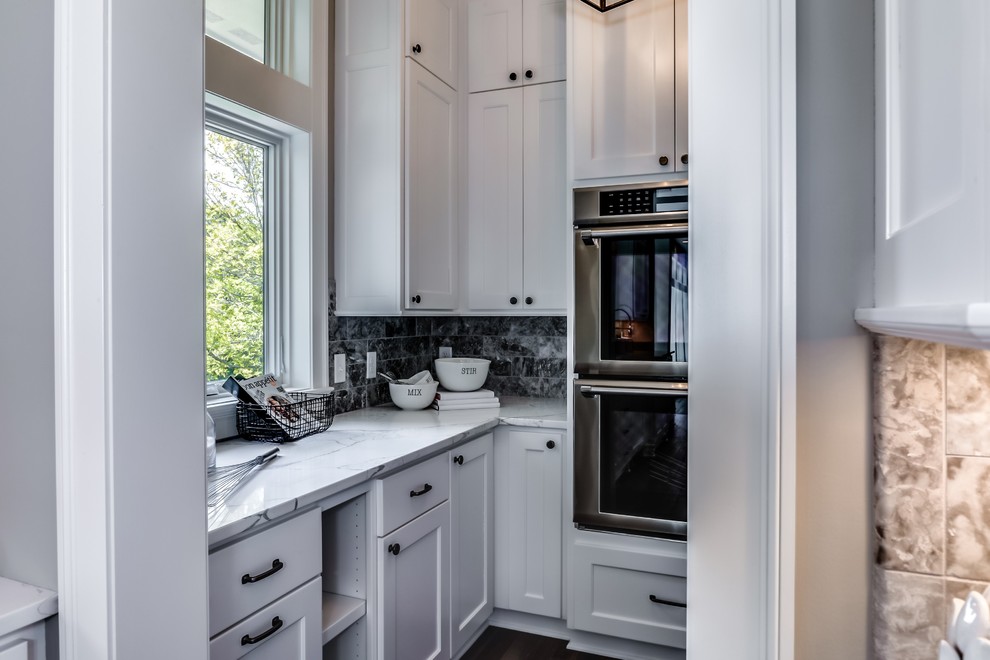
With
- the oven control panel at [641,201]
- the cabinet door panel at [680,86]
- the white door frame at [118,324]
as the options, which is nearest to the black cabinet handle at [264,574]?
the white door frame at [118,324]

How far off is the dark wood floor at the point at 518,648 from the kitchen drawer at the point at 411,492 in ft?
2.40

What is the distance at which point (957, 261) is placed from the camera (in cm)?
40

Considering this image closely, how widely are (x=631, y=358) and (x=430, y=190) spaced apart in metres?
1.09

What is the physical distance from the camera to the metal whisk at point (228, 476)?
1.34m

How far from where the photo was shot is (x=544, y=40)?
267 cm

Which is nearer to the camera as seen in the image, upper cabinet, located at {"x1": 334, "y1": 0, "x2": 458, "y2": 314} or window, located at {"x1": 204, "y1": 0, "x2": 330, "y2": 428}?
window, located at {"x1": 204, "y1": 0, "x2": 330, "y2": 428}

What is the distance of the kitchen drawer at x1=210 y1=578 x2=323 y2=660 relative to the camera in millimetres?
1223

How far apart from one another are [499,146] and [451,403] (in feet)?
3.90

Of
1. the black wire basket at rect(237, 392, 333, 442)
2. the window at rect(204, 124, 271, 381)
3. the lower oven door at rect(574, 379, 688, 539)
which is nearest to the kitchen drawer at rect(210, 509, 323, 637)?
the black wire basket at rect(237, 392, 333, 442)

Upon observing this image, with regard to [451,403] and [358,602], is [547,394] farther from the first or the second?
[358,602]

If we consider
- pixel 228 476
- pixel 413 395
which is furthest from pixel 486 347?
pixel 228 476

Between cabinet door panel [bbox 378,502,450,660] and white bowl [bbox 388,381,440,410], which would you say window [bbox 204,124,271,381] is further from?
cabinet door panel [bbox 378,502,450,660]

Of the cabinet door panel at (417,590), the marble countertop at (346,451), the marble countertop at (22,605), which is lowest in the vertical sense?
the cabinet door panel at (417,590)

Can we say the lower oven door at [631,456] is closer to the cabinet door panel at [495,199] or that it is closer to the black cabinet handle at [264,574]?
the cabinet door panel at [495,199]
